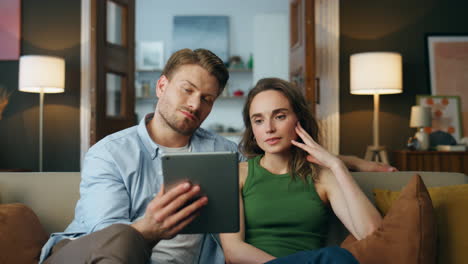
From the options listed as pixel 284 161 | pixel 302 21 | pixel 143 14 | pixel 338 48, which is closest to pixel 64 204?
pixel 284 161

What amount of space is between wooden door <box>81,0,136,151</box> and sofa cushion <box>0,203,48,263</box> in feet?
6.98

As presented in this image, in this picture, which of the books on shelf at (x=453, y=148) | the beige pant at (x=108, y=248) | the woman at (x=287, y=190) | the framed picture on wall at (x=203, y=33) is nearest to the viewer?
the beige pant at (x=108, y=248)

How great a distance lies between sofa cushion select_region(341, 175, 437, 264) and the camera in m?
1.14

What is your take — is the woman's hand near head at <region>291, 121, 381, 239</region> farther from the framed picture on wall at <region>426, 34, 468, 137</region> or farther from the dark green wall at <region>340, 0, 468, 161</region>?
the framed picture on wall at <region>426, 34, 468, 137</region>

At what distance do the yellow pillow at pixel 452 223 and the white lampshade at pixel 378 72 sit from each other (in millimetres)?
2114

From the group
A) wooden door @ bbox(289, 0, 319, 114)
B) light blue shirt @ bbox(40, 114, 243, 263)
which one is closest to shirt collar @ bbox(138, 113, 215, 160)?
light blue shirt @ bbox(40, 114, 243, 263)

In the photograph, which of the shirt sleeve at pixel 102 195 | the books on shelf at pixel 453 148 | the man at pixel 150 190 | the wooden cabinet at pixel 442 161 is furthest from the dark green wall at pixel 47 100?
the books on shelf at pixel 453 148

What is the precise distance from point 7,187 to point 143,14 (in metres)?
5.45

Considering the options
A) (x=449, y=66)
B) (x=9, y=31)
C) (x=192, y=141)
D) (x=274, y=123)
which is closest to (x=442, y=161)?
(x=449, y=66)

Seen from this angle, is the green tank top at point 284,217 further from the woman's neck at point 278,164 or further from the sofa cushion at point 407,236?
the sofa cushion at point 407,236

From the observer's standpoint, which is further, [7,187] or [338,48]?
[338,48]

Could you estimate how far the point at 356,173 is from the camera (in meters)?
1.69

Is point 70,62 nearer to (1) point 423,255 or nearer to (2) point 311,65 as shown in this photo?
(2) point 311,65

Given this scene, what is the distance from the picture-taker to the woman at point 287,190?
136 centimetres
